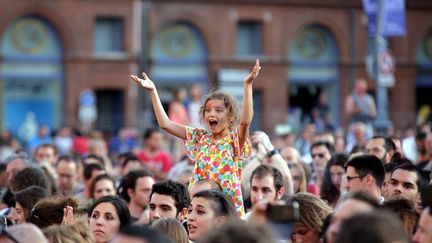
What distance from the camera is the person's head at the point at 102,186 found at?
12.2 metres

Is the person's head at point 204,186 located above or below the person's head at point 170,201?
above

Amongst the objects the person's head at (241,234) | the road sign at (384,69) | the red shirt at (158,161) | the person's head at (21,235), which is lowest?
the red shirt at (158,161)

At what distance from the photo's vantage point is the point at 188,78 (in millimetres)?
40844

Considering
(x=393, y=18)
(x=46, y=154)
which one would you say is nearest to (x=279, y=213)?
(x=46, y=154)

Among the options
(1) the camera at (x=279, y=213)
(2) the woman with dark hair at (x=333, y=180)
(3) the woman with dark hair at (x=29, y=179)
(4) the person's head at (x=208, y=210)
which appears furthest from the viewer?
(2) the woman with dark hair at (x=333, y=180)

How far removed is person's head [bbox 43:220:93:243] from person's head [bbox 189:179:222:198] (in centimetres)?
178

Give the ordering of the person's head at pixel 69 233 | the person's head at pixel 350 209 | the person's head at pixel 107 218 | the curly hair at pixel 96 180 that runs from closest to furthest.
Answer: the person's head at pixel 350 209, the person's head at pixel 69 233, the person's head at pixel 107 218, the curly hair at pixel 96 180

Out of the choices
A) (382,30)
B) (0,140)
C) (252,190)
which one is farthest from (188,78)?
(252,190)

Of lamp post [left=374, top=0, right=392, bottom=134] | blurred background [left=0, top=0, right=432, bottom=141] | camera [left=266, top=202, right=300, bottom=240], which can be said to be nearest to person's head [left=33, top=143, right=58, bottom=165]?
lamp post [left=374, top=0, right=392, bottom=134]

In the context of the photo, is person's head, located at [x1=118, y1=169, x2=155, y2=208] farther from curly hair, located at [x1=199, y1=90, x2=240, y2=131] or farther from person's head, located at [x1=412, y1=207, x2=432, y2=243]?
person's head, located at [x1=412, y1=207, x2=432, y2=243]

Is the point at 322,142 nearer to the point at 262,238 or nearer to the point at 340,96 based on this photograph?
the point at 262,238

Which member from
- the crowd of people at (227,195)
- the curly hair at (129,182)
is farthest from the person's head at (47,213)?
the curly hair at (129,182)

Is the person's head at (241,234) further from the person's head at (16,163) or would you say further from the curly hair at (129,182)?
the person's head at (16,163)

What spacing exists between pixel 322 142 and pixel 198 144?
553cm
